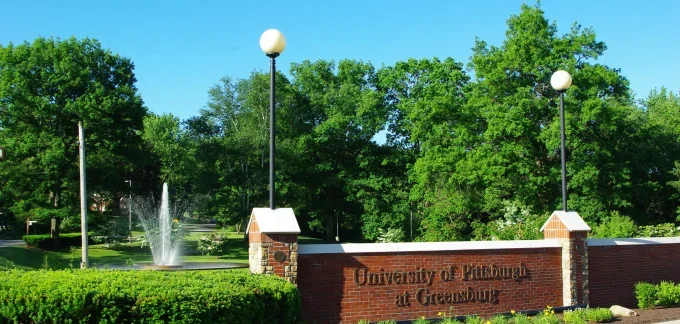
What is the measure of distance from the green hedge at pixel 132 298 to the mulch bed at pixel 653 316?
7070 mm

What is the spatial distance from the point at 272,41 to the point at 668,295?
1039 centimetres

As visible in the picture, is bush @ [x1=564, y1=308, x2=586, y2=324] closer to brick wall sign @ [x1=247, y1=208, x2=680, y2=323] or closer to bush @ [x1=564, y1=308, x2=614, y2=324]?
bush @ [x1=564, y1=308, x2=614, y2=324]

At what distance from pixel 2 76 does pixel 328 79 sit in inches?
888

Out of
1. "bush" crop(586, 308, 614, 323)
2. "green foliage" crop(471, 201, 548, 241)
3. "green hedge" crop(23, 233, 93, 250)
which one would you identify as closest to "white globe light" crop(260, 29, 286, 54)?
"bush" crop(586, 308, 614, 323)

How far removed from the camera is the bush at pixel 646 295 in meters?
14.5

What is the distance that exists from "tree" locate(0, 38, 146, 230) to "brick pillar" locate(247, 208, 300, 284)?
32579mm

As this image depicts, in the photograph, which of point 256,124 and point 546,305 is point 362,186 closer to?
point 256,124

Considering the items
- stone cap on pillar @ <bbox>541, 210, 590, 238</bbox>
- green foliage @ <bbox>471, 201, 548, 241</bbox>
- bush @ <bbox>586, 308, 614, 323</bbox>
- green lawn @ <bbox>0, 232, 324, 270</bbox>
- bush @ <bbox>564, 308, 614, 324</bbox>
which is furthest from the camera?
green lawn @ <bbox>0, 232, 324, 270</bbox>

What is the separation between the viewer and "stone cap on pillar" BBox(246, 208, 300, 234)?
1067 centimetres

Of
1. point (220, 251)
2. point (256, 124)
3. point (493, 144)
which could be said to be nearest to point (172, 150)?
point (256, 124)

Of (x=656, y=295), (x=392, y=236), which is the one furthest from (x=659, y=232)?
(x=392, y=236)

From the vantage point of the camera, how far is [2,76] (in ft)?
132

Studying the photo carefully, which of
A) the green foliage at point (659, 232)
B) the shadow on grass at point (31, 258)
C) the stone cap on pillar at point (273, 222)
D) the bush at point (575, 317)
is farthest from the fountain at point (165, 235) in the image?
Result: the bush at point (575, 317)

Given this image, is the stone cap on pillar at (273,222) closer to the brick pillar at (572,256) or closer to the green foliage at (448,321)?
the green foliage at (448,321)
